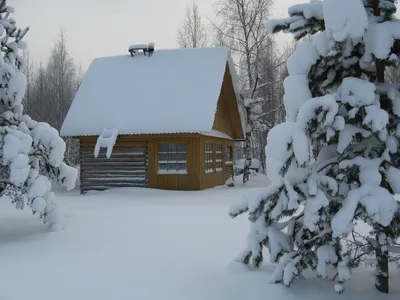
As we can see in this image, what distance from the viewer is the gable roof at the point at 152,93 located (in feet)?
55.5

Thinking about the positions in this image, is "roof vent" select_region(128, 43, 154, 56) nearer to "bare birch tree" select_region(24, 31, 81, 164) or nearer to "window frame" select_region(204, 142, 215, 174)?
"window frame" select_region(204, 142, 215, 174)

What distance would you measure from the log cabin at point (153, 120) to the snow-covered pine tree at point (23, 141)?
781cm

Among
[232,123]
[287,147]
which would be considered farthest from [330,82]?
[232,123]

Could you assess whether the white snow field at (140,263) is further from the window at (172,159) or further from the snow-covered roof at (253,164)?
the snow-covered roof at (253,164)

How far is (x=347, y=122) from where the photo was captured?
4.32 metres

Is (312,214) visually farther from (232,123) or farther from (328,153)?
(232,123)

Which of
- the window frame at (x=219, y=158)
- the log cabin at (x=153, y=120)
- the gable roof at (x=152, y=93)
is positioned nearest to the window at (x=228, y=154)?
the window frame at (x=219, y=158)

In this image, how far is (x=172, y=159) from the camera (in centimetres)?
1758

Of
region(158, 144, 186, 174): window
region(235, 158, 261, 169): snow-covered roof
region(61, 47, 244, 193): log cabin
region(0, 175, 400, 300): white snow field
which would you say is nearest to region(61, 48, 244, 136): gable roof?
region(61, 47, 244, 193): log cabin

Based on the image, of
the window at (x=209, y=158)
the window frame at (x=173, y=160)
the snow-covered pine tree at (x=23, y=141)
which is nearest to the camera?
the snow-covered pine tree at (x=23, y=141)

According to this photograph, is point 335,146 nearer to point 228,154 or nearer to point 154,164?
point 154,164

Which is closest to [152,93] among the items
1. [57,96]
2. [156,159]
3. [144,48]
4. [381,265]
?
[156,159]

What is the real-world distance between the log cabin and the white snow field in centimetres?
672

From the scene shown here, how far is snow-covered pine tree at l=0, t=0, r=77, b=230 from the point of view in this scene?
26.0 ft
